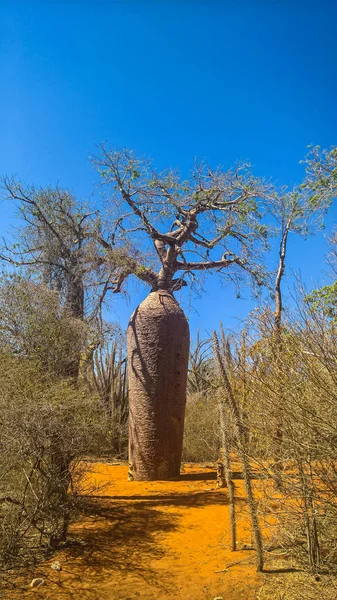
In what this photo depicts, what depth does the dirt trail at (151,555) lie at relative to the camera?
3375 mm

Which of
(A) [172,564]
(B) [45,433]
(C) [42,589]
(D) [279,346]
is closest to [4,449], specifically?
(B) [45,433]

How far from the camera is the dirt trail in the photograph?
3.38 meters

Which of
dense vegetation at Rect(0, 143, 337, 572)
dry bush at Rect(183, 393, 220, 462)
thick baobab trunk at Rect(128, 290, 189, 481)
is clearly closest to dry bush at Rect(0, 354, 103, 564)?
dense vegetation at Rect(0, 143, 337, 572)

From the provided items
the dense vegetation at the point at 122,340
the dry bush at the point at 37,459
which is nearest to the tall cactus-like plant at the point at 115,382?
the dense vegetation at the point at 122,340

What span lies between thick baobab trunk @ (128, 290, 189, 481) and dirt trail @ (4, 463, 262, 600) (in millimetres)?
1028

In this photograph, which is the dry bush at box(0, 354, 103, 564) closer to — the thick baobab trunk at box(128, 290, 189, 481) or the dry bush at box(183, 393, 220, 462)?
the thick baobab trunk at box(128, 290, 189, 481)

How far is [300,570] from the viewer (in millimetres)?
3533

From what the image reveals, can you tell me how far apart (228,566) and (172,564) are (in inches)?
17.7

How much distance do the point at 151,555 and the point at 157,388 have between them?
11.1 ft

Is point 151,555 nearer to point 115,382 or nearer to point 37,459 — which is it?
point 37,459

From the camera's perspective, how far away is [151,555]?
411cm

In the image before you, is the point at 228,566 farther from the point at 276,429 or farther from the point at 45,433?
the point at 45,433

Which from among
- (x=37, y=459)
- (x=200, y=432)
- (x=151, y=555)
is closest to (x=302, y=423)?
(x=151, y=555)

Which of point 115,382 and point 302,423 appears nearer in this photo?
point 302,423
